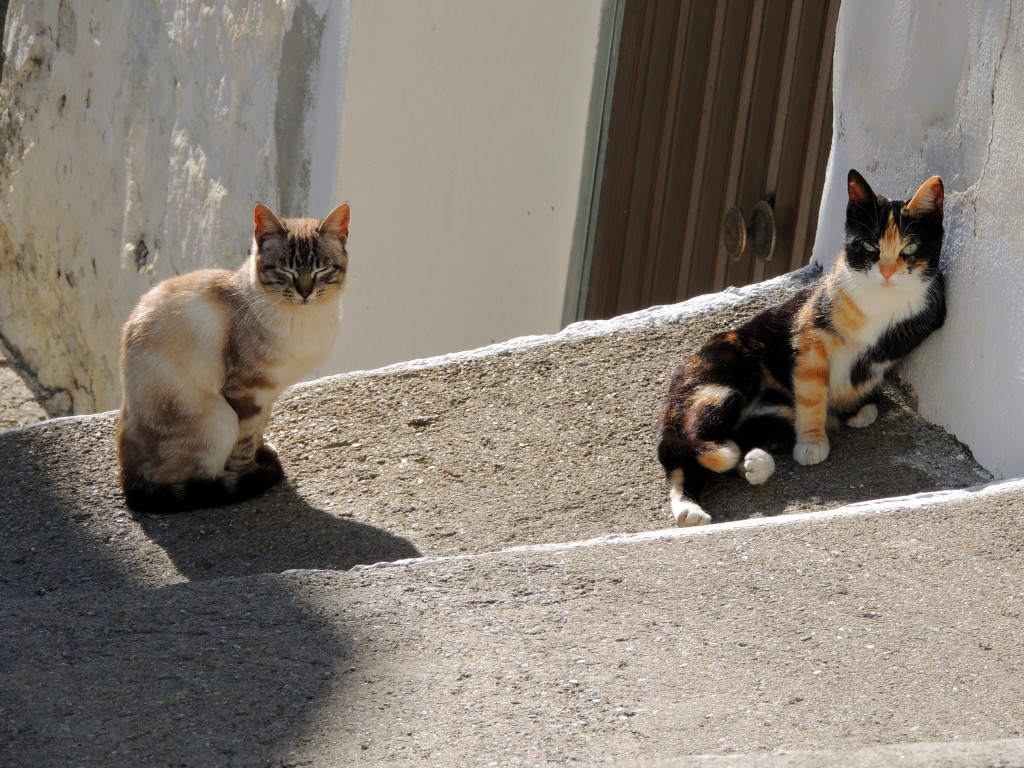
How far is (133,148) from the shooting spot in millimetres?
6789

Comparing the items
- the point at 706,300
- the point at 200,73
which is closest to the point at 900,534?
the point at 706,300

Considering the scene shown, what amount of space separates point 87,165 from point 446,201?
107 inches

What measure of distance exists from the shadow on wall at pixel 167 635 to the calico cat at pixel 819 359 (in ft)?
2.73

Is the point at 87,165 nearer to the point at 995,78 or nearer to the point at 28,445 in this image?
the point at 28,445

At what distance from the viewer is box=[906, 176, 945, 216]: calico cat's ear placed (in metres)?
3.12

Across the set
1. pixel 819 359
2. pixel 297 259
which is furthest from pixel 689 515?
pixel 297 259

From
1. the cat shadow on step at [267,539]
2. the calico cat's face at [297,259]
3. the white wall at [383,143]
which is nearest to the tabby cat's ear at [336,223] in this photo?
the calico cat's face at [297,259]

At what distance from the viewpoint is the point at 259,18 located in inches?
226

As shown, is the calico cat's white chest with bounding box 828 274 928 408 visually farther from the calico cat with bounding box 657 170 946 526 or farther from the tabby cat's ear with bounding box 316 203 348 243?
the tabby cat's ear with bounding box 316 203 348 243

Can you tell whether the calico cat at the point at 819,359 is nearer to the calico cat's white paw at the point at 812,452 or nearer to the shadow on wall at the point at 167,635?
the calico cat's white paw at the point at 812,452

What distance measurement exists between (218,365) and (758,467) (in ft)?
5.18

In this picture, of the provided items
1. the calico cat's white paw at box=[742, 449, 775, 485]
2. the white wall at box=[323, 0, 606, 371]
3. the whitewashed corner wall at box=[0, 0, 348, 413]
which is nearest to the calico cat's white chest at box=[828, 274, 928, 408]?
the calico cat's white paw at box=[742, 449, 775, 485]

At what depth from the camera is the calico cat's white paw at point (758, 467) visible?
3.08m

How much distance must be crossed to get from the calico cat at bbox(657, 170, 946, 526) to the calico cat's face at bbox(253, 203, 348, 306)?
109 centimetres
